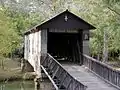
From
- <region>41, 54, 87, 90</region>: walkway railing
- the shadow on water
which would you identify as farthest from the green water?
<region>41, 54, 87, 90</region>: walkway railing

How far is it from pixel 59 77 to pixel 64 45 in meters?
9.03

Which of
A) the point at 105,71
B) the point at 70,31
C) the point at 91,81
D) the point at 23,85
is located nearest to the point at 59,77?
the point at 91,81

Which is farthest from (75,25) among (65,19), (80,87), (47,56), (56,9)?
(56,9)

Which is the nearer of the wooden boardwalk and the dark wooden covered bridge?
the wooden boardwalk

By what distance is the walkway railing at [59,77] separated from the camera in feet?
35.3

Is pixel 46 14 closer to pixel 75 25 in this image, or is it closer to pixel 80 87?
pixel 75 25

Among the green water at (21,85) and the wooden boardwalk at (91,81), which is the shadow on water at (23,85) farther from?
the wooden boardwalk at (91,81)

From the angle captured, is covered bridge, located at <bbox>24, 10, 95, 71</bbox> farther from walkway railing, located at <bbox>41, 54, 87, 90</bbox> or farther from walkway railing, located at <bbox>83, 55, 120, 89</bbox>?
walkway railing, located at <bbox>83, 55, 120, 89</bbox>

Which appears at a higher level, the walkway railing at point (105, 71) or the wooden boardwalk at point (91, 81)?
the walkway railing at point (105, 71)

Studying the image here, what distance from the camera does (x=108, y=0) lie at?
16.5 meters

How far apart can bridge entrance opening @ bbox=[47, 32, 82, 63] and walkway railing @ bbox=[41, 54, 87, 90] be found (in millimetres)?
2872

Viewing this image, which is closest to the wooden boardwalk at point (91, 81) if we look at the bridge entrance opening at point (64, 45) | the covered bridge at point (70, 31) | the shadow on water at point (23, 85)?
the shadow on water at point (23, 85)

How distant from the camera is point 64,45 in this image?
73.9 feet

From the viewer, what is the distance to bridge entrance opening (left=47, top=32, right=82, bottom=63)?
20.6 metres
